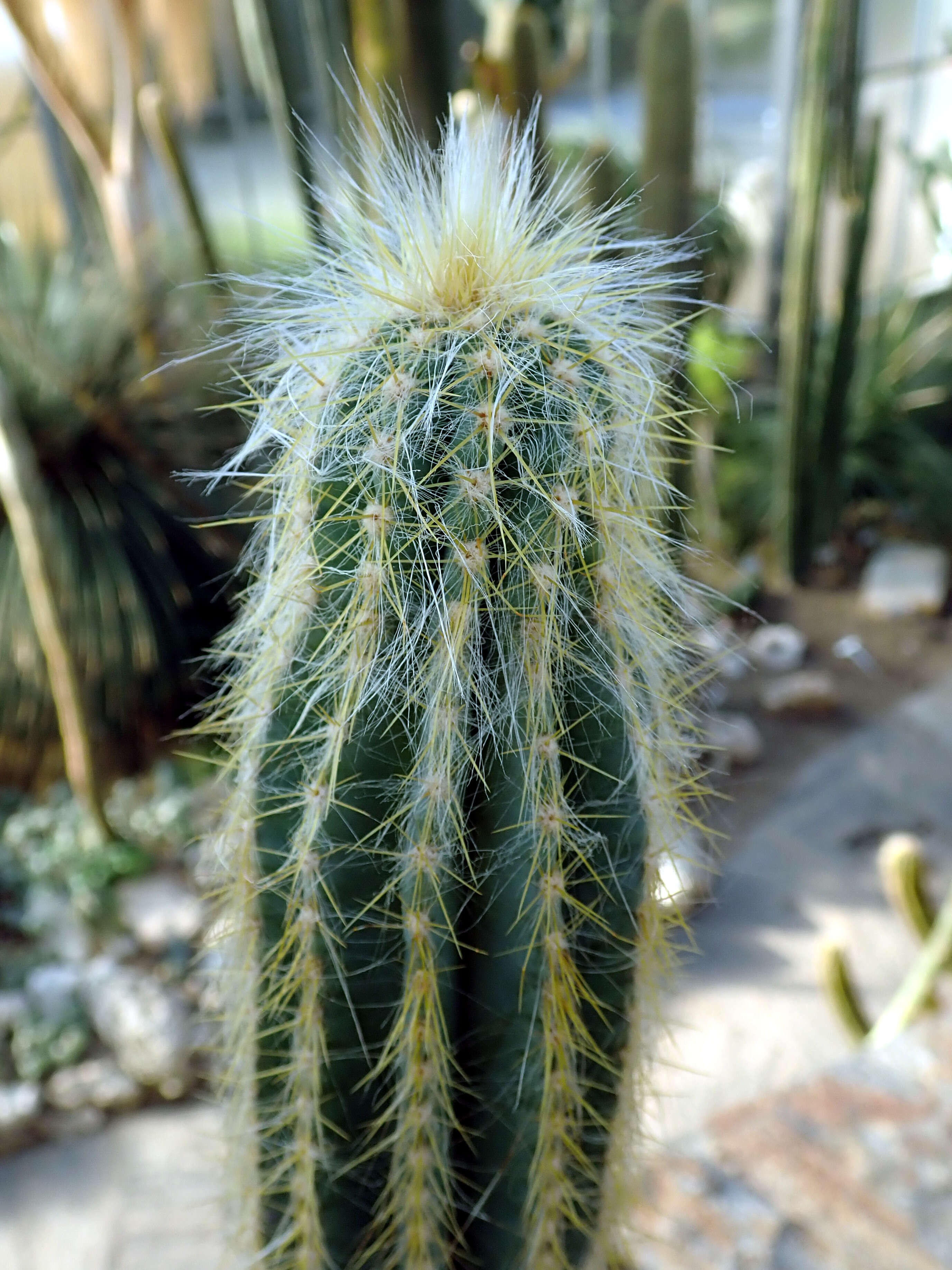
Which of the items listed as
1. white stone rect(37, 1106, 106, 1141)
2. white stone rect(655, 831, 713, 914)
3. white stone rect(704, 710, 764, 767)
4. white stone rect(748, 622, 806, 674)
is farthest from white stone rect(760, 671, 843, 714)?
white stone rect(37, 1106, 106, 1141)

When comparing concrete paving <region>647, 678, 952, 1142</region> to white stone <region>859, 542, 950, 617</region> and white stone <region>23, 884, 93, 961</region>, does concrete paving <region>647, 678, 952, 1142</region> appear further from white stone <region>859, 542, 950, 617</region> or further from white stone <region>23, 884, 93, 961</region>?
white stone <region>23, 884, 93, 961</region>

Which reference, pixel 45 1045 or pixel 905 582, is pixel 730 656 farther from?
pixel 905 582

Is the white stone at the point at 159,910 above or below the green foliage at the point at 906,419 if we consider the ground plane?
below

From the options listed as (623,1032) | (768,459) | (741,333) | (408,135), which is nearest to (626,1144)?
(623,1032)

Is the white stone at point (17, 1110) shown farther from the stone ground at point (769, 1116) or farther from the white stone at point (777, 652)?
the white stone at point (777, 652)

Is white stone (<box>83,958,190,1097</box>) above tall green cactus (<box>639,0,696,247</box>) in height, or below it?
below

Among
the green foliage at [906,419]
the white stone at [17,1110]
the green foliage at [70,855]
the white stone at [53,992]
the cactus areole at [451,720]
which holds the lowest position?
the white stone at [17,1110]

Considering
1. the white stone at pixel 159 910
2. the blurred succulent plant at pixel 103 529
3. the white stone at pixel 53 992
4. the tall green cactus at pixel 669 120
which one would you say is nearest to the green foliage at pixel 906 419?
the tall green cactus at pixel 669 120
